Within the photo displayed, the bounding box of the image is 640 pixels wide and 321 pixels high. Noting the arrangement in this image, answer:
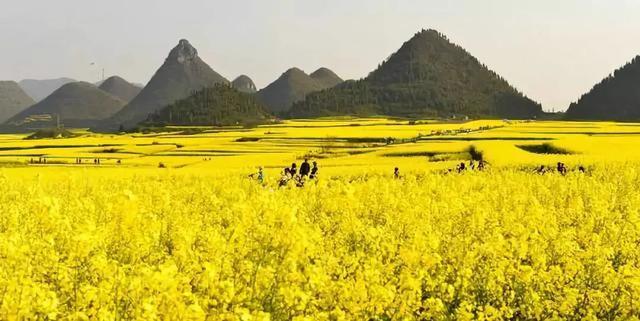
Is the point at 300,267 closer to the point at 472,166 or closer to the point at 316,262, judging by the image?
the point at 316,262

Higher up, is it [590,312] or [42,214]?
[42,214]

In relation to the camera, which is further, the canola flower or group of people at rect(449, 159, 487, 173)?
group of people at rect(449, 159, 487, 173)

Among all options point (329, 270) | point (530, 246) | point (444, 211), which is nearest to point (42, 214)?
point (329, 270)

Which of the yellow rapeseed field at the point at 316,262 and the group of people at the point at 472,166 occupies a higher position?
the yellow rapeseed field at the point at 316,262

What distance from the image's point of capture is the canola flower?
19.2 ft

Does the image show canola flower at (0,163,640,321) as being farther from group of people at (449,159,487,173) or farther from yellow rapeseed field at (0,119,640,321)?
group of people at (449,159,487,173)

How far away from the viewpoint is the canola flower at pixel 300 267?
5.86m

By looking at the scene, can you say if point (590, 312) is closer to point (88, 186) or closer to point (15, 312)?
point (15, 312)

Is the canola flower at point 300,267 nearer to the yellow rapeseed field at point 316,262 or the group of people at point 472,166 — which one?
the yellow rapeseed field at point 316,262

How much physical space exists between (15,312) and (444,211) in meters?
10.7

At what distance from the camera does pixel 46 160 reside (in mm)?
54031

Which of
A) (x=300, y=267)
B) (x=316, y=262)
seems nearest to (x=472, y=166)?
(x=316, y=262)

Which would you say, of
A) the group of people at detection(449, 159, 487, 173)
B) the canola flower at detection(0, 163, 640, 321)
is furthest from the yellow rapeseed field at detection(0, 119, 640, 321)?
the group of people at detection(449, 159, 487, 173)

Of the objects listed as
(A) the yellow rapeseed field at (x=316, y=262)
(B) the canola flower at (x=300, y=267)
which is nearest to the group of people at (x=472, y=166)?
(A) the yellow rapeseed field at (x=316, y=262)
